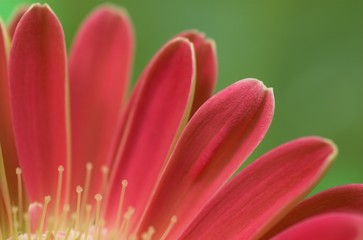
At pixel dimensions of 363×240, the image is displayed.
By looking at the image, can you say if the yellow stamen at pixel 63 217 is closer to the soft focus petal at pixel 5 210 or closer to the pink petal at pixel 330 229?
the soft focus petal at pixel 5 210

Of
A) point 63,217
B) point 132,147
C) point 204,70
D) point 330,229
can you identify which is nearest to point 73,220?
point 63,217

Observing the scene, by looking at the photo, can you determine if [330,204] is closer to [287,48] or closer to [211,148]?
[211,148]

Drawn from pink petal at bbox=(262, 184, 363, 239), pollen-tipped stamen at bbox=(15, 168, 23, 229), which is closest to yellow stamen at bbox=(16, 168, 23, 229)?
pollen-tipped stamen at bbox=(15, 168, 23, 229)

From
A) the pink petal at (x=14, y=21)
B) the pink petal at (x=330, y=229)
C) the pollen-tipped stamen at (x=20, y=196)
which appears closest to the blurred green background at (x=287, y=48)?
the pink petal at (x=14, y=21)

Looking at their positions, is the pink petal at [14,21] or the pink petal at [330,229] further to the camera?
the pink petal at [14,21]

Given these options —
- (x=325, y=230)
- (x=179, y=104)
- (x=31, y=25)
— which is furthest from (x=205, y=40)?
(x=325, y=230)
